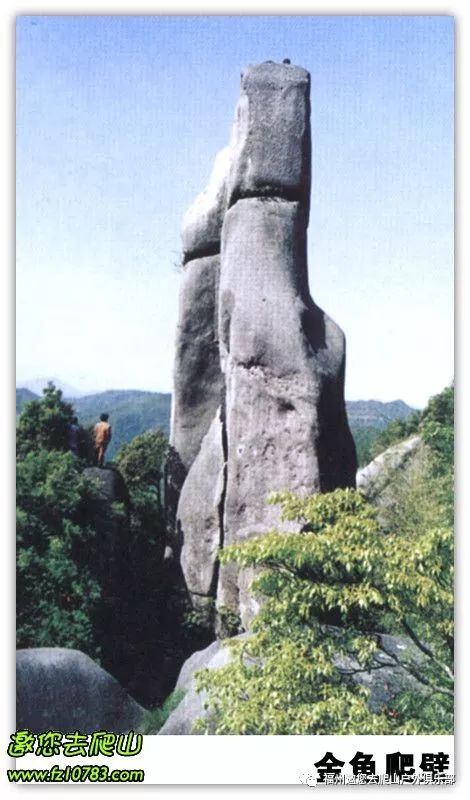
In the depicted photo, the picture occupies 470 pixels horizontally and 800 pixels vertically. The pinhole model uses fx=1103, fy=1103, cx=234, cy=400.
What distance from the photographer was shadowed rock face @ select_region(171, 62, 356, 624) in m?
7.91

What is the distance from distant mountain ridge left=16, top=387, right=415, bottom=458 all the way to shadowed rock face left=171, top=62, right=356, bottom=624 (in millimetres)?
196

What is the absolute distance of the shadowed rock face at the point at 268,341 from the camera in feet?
25.9

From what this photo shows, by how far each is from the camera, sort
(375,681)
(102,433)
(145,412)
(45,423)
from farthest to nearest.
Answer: (145,412), (102,433), (45,423), (375,681)

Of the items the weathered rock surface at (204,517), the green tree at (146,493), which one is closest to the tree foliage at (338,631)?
the weathered rock surface at (204,517)

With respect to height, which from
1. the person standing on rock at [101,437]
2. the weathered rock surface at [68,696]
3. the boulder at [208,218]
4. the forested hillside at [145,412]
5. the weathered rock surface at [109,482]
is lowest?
the weathered rock surface at [68,696]

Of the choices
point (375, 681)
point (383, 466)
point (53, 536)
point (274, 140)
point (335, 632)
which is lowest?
point (375, 681)

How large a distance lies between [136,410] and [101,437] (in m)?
0.34

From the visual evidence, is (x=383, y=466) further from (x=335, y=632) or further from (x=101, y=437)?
(x=335, y=632)

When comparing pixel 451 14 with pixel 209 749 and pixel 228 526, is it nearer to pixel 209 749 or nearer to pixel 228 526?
pixel 228 526

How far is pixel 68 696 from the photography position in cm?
734

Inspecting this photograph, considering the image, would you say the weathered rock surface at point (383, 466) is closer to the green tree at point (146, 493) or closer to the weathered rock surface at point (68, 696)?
the green tree at point (146, 493)

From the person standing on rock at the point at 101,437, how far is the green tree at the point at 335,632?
89.6 inches

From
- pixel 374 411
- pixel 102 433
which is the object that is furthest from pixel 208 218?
pixel 374 411

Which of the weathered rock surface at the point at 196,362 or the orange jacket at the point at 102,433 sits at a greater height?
the weathered rock surface at the point at 196,362
